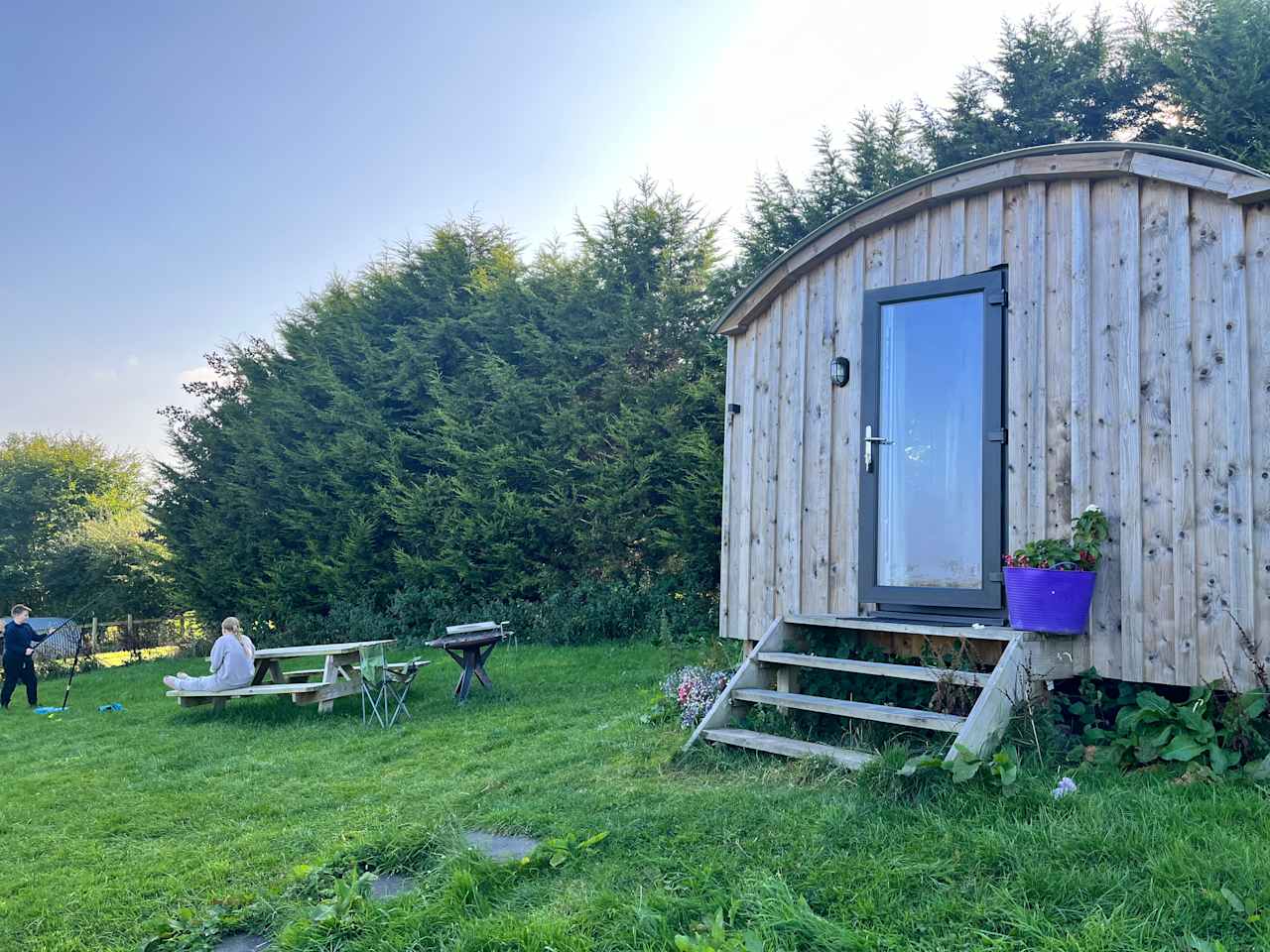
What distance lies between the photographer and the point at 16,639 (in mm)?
10031

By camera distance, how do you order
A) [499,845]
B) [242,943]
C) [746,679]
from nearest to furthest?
1. [242,943]
2. [499,845]
3. [746,679]

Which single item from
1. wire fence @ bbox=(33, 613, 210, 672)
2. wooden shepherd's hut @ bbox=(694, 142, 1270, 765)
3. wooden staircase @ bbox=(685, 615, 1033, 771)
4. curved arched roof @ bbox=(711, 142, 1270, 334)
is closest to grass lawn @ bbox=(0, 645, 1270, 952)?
wooden staircase @ bbox=(685, 615, 1033, 771)

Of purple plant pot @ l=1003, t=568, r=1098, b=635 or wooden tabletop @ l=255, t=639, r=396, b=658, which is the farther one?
wooden tabletop @ l=255, t=639, r=396, b=658

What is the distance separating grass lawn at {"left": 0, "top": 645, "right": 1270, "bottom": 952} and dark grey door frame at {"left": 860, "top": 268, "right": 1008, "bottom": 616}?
1329 mm

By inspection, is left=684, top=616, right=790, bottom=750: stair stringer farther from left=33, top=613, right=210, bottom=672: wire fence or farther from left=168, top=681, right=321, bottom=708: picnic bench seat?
left=33, top=613, right=210, bottom=672: wire fence

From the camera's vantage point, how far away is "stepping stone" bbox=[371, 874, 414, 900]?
3.11m

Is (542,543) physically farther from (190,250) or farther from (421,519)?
(190,250)

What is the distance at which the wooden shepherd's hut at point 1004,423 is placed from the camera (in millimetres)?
4086

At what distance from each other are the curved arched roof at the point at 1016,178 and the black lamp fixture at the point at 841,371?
0.78 meters

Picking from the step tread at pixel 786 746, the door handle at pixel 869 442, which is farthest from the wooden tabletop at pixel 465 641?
the door handle at pixel 869 442

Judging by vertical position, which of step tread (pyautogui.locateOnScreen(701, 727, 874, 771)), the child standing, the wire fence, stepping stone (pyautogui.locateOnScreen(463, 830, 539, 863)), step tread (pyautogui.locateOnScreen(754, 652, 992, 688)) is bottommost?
the wire fence

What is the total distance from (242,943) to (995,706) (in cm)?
321

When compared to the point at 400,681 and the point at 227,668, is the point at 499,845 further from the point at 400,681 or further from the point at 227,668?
the point at 227,668

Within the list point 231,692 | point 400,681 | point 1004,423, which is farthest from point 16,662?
point 1004,423
